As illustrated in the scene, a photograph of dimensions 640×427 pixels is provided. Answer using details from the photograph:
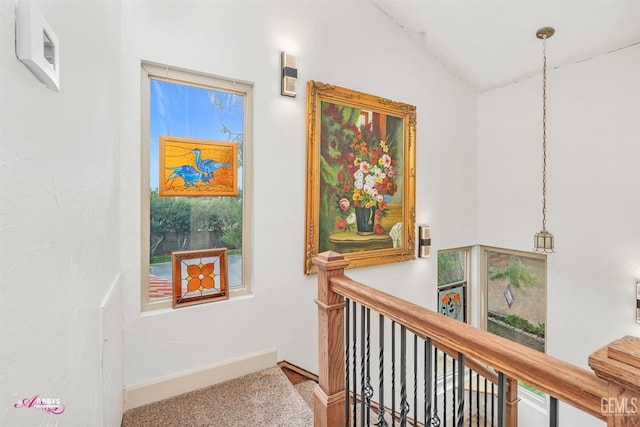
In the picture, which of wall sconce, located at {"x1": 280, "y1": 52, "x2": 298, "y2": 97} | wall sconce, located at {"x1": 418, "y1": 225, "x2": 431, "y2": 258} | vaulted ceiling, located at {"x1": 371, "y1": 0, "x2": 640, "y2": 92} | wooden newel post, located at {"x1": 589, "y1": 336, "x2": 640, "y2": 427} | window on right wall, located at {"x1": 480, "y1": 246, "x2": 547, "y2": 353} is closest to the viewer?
wooden newel post, located at {"x1": 589, "y1": 336, "x2": 640, "y2": 427}

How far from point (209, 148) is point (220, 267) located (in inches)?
33.7

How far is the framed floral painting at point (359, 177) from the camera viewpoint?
259 cm

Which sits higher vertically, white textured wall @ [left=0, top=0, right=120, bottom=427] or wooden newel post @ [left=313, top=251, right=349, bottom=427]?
white textured wall @ [left=0, top=0, right=120, bottom=427]

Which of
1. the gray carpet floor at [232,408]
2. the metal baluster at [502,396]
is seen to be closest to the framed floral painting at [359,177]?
the gray carpet floor at [232,408]

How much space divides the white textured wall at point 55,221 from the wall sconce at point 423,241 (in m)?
2.84

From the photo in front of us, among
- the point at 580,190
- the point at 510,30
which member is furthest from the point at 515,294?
the point at 510,30

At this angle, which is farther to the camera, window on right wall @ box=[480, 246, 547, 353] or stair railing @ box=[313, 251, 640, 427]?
window on right wall @ box=[480, 246, 547, 353]

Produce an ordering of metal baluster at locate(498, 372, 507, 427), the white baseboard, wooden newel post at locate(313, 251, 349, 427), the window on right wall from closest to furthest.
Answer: metal baluster at locate(498, 372, 507, 427) → wooden newel post at locate(313, 251, 349, 427) → the white baseboard → the window on right wall

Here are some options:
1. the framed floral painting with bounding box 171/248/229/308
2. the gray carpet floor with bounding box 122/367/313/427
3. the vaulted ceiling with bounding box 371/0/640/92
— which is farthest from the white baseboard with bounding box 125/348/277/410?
the vaulted ceiling with bounding box 371/0/640/92

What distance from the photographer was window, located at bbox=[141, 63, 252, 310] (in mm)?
2023

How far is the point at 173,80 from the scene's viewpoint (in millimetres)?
2088

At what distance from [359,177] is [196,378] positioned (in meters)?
2.06

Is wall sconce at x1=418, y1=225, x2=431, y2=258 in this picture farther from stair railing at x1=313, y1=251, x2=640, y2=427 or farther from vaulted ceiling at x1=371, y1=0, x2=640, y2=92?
stair railing at x1=313, y1=251, x2=640, y2=427
